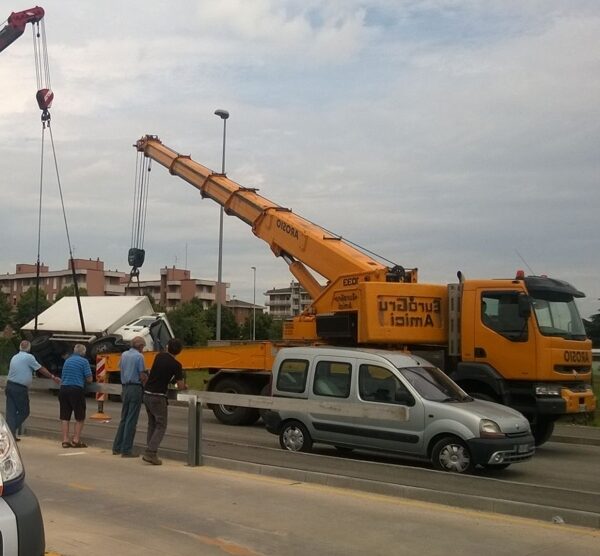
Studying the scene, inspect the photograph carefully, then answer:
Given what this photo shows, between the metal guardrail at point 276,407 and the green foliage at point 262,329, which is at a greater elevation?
the green foliage at point 262,329

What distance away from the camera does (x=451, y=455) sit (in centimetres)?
1002

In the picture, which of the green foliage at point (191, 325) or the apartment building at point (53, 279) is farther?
the apartment building at point (53, 279)

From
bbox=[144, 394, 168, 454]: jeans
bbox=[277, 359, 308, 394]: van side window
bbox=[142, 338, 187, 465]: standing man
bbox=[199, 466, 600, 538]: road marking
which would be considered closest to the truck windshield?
bbox=[277, 359, 308, 394]: van side window

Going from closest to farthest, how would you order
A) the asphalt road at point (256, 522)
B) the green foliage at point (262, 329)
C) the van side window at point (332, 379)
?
the asphalt road at point (256, 522) → the van side window at point (332, 379) → the green foliage at point (262, 329)

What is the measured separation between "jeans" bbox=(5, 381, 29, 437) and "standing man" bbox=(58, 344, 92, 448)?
2.04ft

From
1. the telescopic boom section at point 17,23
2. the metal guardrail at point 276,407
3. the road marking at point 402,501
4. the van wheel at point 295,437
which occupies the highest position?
the telescopic boom section at point 17,23

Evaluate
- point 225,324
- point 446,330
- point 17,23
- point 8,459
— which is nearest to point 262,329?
point 225,324

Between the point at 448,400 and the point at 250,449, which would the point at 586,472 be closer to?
the point at 448,400

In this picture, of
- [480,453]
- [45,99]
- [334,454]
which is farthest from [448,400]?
[45,99]

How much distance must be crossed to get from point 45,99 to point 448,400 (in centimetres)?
1677

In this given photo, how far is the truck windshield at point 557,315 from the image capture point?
45.5ft

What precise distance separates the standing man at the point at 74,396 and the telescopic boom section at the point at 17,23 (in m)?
17.4

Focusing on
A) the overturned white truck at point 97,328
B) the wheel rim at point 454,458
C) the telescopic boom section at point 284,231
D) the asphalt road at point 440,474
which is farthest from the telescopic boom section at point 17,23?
the wheel rim at point 454,458

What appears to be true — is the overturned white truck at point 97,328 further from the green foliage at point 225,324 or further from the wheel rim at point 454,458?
the green foliage at point 225,324
